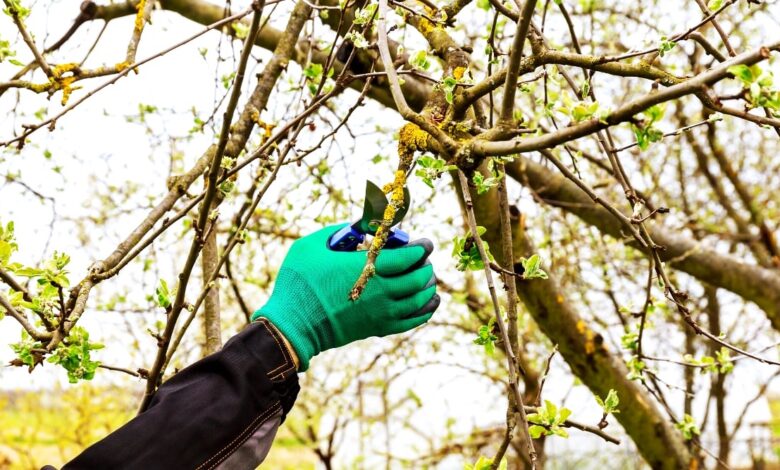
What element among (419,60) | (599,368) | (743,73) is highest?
(419,60)

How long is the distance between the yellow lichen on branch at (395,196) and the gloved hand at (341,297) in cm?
12

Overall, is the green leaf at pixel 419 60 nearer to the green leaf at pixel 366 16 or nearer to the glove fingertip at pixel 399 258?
the green leaf at pixel 366 16

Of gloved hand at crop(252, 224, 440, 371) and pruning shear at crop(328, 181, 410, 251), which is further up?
pruning shear at crop(328, 181, 410, 251)

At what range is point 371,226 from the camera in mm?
1523

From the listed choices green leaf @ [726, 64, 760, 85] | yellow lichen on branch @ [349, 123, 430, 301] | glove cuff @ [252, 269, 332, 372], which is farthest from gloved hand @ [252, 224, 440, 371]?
green leaf @ [726, 64, 760, 85]

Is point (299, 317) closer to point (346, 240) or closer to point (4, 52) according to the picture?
point (346, 240)

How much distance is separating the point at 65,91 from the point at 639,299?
517 cm

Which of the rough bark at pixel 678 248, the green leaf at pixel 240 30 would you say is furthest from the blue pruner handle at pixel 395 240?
the rough bark at pixel 678 248

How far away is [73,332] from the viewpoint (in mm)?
1519

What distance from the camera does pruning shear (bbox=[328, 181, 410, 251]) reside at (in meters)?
1.50

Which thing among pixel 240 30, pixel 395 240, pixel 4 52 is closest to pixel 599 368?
pixel 395 240

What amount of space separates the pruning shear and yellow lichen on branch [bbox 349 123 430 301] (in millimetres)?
19

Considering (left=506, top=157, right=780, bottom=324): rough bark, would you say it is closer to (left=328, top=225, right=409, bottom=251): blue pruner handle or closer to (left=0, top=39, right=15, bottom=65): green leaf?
(left=328, top=225, right=409, bottom=251): blue pruner handle

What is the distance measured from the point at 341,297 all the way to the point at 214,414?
39cm
